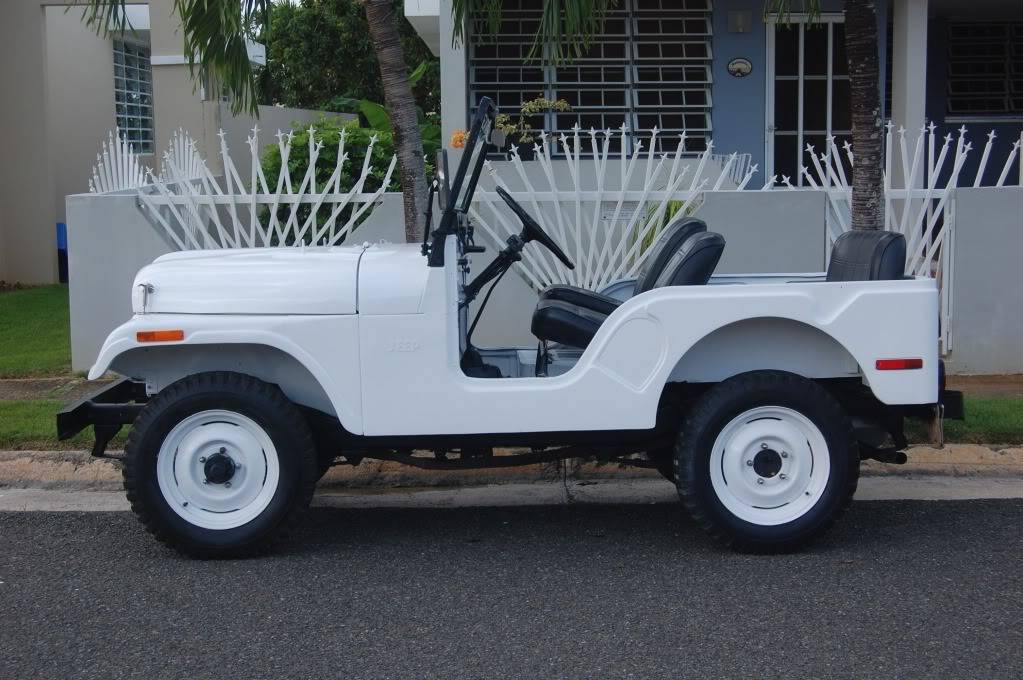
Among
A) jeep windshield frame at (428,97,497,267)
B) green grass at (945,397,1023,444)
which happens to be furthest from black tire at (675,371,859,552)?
green grass at (945,397,1023,444)

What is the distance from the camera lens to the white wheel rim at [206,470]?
5.36 m

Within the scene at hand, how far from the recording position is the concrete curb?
6.82m

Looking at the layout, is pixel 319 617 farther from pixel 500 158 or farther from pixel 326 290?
Answer: pixel 500 158

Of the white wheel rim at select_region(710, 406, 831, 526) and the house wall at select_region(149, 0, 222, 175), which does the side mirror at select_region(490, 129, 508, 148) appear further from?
the house wall at select_region(149, 0, 222, 175)

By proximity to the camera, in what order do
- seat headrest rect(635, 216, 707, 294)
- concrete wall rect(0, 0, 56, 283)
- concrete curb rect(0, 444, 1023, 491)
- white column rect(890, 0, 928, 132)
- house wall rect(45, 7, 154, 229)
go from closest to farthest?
1. seat headrest rect(635, 216, 707, 294)
2. concrete curb rect(0, 444, 1023, 491)
3. white column rect(890, 0, 928, 132)
4. concrete wall rect(0, 0, 56, 283)
5. house wall rect(45, 7, 154, 229)

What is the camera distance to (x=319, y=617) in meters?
4.73

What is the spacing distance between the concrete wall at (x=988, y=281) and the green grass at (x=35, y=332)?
6583 mm

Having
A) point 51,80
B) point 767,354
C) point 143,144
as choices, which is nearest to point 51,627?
point 767,354

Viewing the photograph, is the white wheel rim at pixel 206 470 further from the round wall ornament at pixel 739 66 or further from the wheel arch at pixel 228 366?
the round wall ornament at pixel 739 66

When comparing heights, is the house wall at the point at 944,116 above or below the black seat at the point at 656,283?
above

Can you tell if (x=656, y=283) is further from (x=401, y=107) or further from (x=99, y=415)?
(x=99, y=415)

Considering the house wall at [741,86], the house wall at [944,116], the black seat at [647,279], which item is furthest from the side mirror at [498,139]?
the house wall at [944,116]

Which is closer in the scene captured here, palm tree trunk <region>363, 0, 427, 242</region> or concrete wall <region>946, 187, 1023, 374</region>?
palm tree trunk <region>363, 0, 427, 242</region>

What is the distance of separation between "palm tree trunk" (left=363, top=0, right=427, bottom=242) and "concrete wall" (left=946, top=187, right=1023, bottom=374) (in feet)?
12.8
